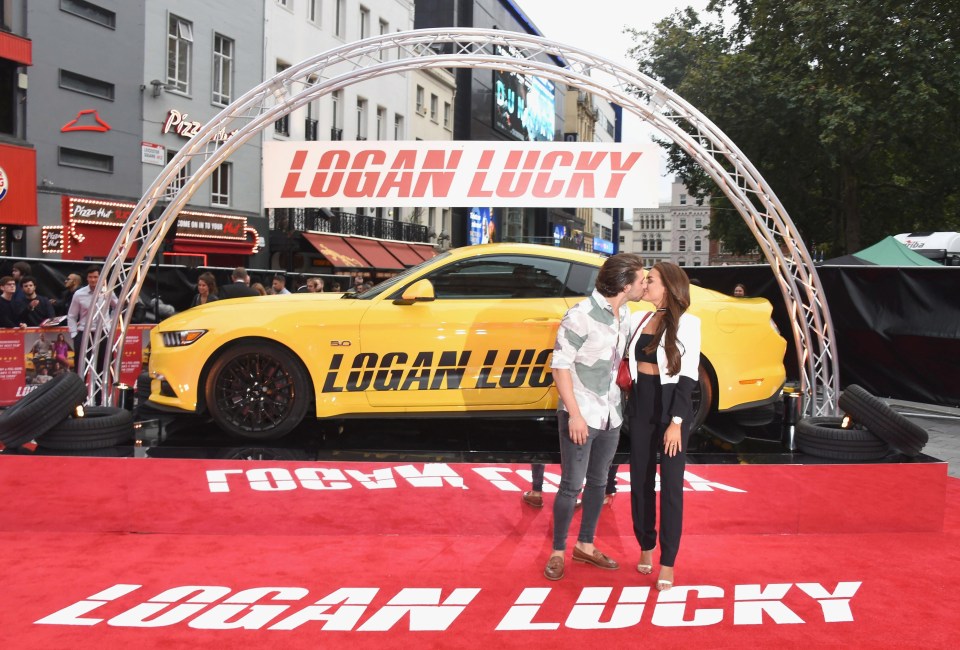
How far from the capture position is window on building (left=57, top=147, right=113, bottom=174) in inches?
760

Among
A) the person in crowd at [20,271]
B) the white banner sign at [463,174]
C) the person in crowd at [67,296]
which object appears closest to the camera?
the white banner sign at [463,174]

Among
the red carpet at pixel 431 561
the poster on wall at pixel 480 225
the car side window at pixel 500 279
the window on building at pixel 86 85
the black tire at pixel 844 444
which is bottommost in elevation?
the red carpet at pixel 431 561

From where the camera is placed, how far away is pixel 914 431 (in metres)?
5.71

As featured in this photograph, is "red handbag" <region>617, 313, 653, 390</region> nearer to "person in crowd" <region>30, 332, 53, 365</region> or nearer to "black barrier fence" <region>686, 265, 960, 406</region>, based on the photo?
"person in crowd" <region>30, 332, 53, 365</region>

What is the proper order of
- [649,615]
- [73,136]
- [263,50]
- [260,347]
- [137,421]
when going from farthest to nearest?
[263,50], [73,136], [137,421], [260,347], [649,615]

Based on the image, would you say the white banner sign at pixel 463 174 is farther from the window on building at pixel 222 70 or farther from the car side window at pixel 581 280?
the window on building at pixel 222 70

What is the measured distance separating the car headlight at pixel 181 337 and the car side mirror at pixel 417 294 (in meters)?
1.52

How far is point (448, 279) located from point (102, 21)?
17.7 meters

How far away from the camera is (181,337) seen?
638 centimetres

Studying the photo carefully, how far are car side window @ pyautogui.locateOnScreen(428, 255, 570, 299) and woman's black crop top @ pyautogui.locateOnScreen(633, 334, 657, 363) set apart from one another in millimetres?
1928

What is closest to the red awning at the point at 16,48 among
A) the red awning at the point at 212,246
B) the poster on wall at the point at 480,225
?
the red awning at the point at 212,246

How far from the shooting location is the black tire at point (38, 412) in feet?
17.9

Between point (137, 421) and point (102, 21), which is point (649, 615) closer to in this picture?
point (137, 421)

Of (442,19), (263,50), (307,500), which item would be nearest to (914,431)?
(307,500)
